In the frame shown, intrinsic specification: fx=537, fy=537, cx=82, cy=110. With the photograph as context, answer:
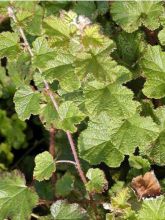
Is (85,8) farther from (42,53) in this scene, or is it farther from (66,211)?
(66,211)

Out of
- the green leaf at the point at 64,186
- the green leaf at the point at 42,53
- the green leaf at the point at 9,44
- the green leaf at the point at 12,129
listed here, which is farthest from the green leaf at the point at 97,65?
the green leaf at the point at 12,129

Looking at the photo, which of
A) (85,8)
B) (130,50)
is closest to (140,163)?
(130,50)

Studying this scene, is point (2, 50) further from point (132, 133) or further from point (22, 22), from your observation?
point (132, 133)

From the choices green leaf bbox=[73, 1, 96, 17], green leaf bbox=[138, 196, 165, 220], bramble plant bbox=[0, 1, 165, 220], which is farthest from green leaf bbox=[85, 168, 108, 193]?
green leaf bbox=[73, 1, 96, 17]

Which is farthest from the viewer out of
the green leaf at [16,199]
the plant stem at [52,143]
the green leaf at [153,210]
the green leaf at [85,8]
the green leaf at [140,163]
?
the green leaf at [85,8]

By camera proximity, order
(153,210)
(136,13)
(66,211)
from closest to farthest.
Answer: (153,210), (66,211), (136,13)

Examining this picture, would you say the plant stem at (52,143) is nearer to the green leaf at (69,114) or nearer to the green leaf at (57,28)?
the green leaf at (69,114)

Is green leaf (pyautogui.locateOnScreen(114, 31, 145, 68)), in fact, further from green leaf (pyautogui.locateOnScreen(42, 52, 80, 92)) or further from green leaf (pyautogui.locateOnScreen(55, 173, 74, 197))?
green leaf (pyautogui.locateOnScreen(55, 173, 74, 197))
